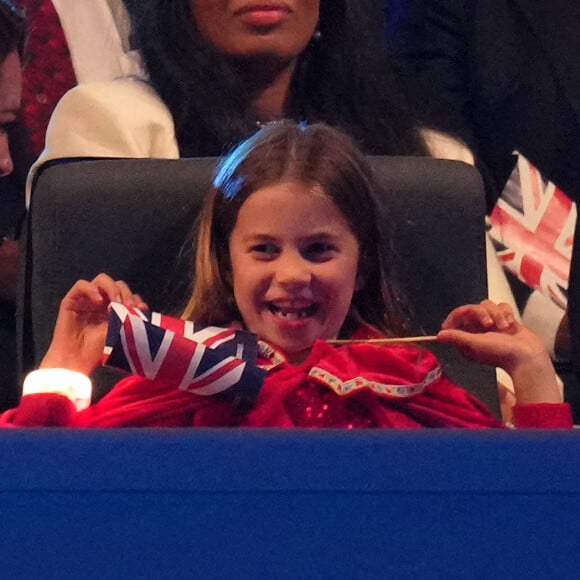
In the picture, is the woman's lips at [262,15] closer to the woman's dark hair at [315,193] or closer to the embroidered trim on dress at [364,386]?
the woman's dark hair at [315,193]

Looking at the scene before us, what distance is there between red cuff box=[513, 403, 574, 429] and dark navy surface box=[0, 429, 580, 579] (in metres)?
0.52

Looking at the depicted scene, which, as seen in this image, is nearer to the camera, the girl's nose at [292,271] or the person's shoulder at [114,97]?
the girl's nose at [292,271]

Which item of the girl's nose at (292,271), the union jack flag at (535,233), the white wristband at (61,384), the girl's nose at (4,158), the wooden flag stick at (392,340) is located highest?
the girl's nose at (4,158)

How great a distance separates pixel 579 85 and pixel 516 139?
156 mm

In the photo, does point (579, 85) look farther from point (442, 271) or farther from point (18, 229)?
point (18, 229)

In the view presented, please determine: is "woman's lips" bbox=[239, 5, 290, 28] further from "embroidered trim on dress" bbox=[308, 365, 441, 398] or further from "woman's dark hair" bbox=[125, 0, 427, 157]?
"embroidered trim on dress" bbox=[308, 365, 441, 398]

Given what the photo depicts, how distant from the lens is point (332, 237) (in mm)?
1068

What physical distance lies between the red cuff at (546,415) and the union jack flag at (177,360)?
33cm

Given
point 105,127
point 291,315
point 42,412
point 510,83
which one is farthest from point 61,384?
point 510,83

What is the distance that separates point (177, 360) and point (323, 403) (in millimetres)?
258

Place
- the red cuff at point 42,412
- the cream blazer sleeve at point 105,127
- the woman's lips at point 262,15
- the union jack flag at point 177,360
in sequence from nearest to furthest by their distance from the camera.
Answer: the union jack flag at point 177,360
the red cuff at point 42,412
the cream blazer sleeve at point 105,127
the woman's lips at point 262,15

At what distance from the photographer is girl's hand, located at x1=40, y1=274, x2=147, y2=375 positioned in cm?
104

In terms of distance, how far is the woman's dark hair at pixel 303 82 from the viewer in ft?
4.37

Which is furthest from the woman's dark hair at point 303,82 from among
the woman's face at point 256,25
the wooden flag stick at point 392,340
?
the wooden flag stick at point 392,340
